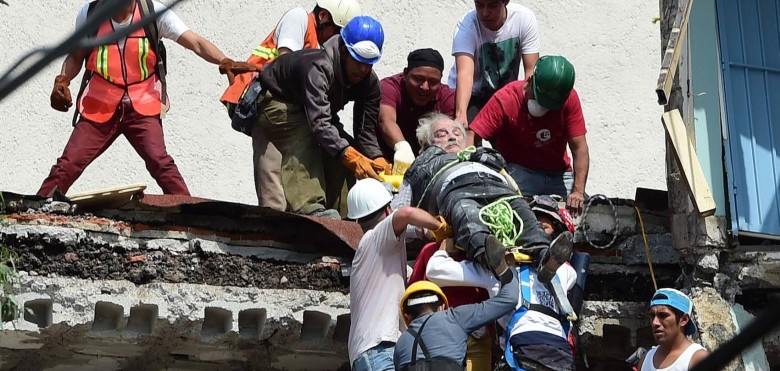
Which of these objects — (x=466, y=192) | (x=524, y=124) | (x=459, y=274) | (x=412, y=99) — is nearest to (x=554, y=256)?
(x=459, y=274)

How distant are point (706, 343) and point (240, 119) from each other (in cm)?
335

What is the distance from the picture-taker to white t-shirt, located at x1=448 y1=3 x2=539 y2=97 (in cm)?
970

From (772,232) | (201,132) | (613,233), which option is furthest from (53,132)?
(772,232)

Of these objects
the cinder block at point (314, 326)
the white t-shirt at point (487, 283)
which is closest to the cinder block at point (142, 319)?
the cinder block at point (314, 326)

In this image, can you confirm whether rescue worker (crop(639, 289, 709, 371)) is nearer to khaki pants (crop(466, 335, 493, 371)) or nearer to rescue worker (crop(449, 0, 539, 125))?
khaki pants (crop(466, 335, 493, 371))

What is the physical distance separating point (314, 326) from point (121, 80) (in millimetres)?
2143

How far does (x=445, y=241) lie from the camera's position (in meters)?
7.71

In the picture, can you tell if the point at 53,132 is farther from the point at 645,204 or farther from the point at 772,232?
the point at 772,232

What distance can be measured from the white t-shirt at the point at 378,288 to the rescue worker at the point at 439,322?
304 mm

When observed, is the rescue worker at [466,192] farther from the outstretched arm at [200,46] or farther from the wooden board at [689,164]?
the outstretched arm at [200,46]

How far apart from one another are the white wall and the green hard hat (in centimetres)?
461

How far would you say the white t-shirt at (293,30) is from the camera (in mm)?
9625

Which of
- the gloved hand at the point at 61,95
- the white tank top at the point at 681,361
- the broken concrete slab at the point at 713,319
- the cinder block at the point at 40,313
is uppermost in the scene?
the gloved hand at the point at 61,95

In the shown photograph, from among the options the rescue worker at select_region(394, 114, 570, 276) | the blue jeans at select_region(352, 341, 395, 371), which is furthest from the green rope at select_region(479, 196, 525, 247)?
the blue jeans at select_region(352, 341, 395, 371)
